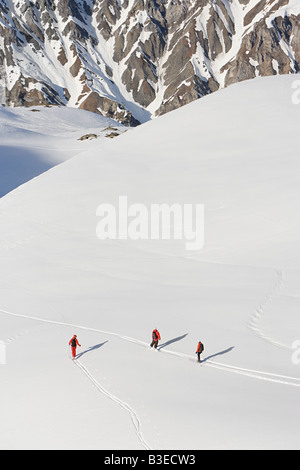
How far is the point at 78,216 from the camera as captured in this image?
112ft

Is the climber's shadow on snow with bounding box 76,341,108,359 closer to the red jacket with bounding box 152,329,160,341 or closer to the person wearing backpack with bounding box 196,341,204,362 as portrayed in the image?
the red jacket with bounding box 152,329,160,341

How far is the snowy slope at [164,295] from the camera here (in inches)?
493

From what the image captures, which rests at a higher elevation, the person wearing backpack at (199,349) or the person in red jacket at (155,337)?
the person in red jacket at (155,337)

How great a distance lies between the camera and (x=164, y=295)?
74.7ft

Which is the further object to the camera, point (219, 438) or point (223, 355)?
point (223, 355)

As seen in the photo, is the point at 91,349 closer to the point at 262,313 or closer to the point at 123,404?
the point at 123,404

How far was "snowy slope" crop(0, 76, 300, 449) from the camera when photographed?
41.1 ft

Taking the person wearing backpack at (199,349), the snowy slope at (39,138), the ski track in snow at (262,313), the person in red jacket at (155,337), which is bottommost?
the person wearing backpack at (199,349)

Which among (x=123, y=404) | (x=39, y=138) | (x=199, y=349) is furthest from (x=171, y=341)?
(x=39, y=138)

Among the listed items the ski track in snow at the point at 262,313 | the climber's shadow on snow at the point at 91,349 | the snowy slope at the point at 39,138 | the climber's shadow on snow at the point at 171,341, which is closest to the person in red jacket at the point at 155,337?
the climber's shadow on snow at the point at 171,341

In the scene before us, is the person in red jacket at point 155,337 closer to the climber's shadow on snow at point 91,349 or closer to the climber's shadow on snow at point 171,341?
the climber's shadow on snow at point 171,341
